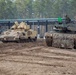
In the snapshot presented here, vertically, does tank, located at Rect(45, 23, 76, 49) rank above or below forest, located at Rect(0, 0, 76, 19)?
below

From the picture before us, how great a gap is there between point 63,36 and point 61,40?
24cm

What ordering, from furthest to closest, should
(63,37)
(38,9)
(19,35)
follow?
1. (38,9)
2. (19,35)
3. (63,37)

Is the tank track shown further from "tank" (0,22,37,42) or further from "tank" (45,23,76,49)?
"tank" (0,22,37,42)

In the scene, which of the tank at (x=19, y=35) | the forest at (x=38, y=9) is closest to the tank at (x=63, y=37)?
the tank at (x=19, y=35)

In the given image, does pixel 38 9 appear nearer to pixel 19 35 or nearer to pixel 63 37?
pixel 19 35

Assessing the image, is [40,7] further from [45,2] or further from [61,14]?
[61,14]

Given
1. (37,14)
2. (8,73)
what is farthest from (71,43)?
(37,14)

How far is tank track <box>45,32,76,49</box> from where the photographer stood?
1516 centimetres

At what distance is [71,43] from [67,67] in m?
6.48

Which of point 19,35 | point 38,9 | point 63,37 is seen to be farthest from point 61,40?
point 38,9

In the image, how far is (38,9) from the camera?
6016 centimetres

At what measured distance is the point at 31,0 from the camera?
64875 mm

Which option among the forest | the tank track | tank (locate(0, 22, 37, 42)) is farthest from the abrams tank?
the forest

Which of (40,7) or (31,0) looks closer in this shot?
(40,7)
